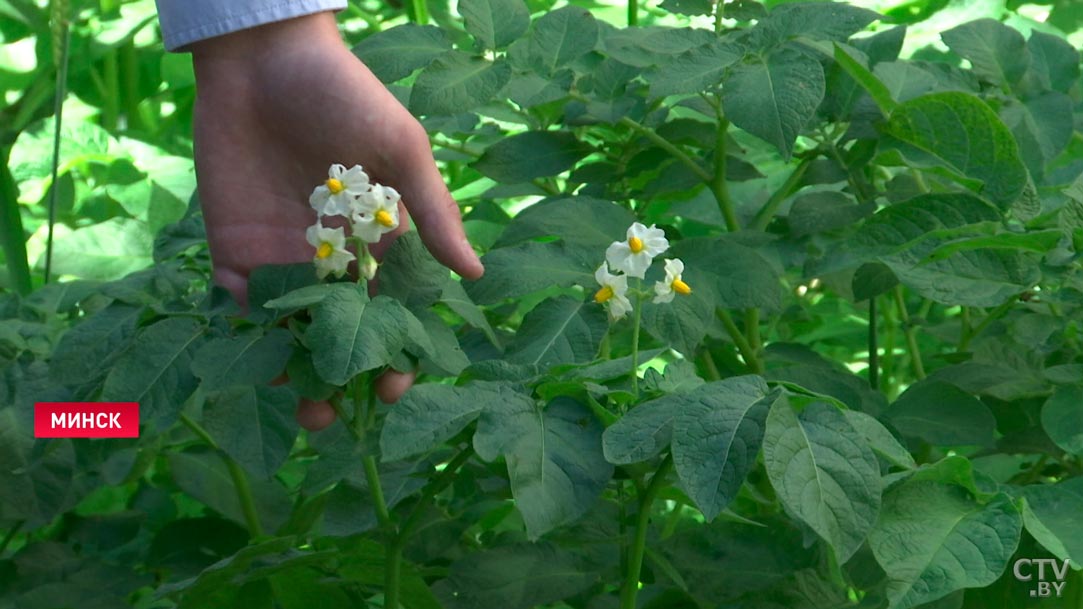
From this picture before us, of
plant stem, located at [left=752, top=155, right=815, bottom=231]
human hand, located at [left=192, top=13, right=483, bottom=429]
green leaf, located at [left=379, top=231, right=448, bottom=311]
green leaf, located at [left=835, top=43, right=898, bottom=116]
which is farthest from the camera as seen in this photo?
plant stem, located at [left=752, top=155, right=815, bottom=231]

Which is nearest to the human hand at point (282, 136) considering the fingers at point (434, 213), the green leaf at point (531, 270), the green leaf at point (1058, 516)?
the fingers at point (434, 213)

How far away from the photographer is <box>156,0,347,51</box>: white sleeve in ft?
4.23

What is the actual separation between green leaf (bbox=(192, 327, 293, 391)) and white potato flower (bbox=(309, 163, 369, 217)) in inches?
3.9

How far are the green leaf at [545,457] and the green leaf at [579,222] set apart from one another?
314 millimetres

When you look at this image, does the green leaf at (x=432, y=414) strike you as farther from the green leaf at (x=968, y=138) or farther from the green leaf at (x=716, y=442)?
the green leaf at (x=968, y=138)

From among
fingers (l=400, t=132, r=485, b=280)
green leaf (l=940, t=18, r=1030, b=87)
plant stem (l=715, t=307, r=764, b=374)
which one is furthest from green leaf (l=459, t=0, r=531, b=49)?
green leaf (l=940, t=18, r=1030, b=87)

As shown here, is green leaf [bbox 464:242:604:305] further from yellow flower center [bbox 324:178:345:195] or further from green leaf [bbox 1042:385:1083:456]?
green leaf [bbox 1042:385:1083:456]

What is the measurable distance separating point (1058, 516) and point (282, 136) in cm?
82

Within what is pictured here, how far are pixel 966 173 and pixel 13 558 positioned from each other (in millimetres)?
1016

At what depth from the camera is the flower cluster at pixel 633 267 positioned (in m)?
0.91

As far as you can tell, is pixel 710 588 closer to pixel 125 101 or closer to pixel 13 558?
pixel 13 558

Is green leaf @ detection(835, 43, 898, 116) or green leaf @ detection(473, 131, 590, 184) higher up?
green leaf @ detection(835, 43, 898, 116)
